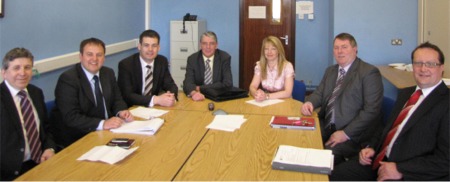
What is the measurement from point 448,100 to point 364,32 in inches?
145

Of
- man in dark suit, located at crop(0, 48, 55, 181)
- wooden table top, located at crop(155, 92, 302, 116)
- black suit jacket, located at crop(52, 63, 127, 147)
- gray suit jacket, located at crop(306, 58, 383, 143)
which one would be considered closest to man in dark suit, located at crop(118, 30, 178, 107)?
wooden table top, located at crop(155, 92, 302, 116)

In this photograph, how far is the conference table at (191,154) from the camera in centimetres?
166

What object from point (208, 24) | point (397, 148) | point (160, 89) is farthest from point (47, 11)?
point (208, 24)

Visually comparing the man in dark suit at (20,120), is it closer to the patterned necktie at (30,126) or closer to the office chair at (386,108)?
the patterned necktie at (30,126)

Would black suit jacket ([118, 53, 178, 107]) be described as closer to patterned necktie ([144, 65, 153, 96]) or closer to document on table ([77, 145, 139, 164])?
patterned necktie ([144, 65, 153, 96])

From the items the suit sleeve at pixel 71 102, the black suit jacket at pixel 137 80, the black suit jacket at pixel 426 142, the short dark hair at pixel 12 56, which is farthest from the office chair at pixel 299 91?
the short dark hair at pixel 12 56

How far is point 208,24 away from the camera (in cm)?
691

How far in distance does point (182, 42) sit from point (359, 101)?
4.10 meters

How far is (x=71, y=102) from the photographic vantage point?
2561mm

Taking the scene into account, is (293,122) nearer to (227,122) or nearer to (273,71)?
(227,122)

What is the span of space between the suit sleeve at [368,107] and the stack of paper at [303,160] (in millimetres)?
871

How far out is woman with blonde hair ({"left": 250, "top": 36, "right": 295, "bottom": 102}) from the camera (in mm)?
3502

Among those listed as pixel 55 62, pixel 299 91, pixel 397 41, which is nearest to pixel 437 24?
pixel 397 41

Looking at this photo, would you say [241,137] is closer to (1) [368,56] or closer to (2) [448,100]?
(2) [448,100]
